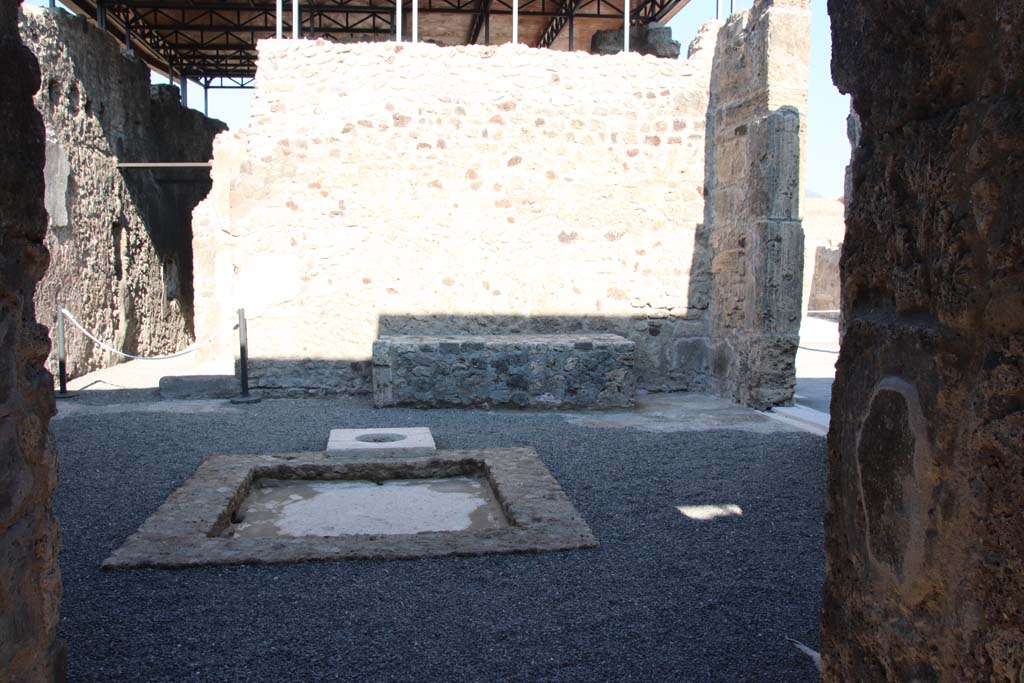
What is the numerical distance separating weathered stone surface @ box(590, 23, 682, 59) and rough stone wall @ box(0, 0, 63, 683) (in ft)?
47.3

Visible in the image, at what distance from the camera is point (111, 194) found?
10766 millimetres

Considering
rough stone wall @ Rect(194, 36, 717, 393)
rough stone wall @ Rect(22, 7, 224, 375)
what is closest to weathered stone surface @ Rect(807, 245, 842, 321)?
rough stone wall @ Rect(194, 36, 717, 393)

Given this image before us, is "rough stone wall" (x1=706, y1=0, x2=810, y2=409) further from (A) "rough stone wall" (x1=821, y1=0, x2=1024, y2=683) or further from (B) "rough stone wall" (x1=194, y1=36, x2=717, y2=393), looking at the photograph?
(A) "rough stone wall" (x1=821, y1=0, x2=1024, y2=683)

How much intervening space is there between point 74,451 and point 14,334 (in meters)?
4.12

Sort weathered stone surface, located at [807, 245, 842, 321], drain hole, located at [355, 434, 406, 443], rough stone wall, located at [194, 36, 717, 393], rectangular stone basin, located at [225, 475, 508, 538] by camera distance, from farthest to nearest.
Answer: weathered stone surface, located at [807, 245, 842, 321] < rough stone wall, located at [194, 36, 717, 393] < drain hole, located at [355, 434, 406, 443] < rectangular stone basin, located at [225, 475, 508, 538]

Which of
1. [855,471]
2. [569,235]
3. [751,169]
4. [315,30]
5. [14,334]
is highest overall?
[315,30]

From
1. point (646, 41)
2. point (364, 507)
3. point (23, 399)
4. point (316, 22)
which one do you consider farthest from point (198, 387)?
point (316, 22)

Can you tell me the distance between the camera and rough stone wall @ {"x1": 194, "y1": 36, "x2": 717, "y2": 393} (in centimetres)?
783

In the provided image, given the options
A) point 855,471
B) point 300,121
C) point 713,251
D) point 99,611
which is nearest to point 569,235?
point 713,251

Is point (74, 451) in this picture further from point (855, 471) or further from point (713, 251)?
point (713, 251)

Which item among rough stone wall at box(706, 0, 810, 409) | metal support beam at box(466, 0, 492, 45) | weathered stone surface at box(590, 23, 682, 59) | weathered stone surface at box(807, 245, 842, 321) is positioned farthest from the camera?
weathered stone surface at box(807, 245, 842, 321)

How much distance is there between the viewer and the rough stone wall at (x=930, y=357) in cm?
129

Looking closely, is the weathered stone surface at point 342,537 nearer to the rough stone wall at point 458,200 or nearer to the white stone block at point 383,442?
the white stone block at point 383,442

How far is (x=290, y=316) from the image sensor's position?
311 inches
